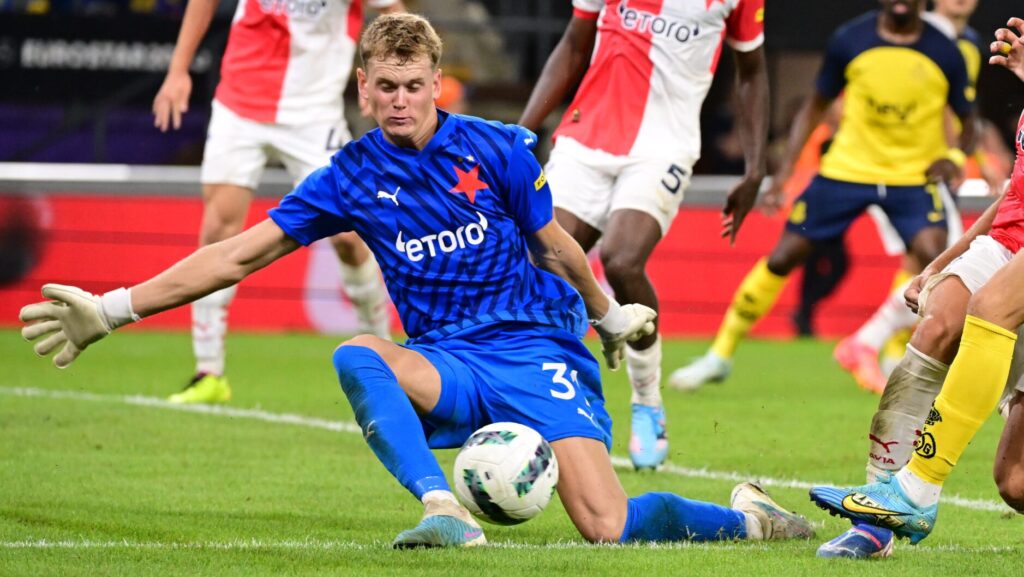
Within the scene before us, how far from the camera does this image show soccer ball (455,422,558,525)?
4715 mm

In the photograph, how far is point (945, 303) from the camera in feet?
16.0

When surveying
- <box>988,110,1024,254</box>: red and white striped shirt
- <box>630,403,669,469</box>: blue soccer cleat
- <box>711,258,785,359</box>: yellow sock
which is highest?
<box>988,110,1024,254</box>: red and white striped shirt

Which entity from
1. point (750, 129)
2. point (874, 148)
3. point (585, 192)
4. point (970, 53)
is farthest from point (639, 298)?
point (970, 53)

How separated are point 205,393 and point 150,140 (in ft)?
25.2

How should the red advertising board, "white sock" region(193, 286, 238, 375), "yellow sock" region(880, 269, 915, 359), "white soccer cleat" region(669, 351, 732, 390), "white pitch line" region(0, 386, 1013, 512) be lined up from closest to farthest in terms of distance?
"white pitch line" region(0, 386, 1013, 512) < "white sock" region(193, 286, 238, 375) < "white soccer cleat" region(669, 351, 732, 390) < "yellow sock" region(880, 269, 915, 359) < the red advertising board

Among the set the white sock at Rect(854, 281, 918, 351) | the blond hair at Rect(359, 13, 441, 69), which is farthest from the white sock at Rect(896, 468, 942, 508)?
the white sock at Rect(854, 281, 918, 351)

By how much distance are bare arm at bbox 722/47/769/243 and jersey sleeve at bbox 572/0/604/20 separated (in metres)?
0.63

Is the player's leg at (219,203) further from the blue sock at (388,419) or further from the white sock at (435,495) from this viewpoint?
the white sock at (435,495)

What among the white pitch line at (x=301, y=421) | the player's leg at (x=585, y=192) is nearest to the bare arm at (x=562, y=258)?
the white pitch line at (x=301, y=421)

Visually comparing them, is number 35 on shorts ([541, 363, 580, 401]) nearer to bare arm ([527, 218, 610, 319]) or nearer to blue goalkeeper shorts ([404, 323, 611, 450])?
blue goalkeeper shorts ([404, 323, 611, 450])

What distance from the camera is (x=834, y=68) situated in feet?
32.7

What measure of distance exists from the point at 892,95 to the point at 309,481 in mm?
4940

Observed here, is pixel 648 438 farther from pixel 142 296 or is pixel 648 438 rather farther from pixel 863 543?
pixel 142 296

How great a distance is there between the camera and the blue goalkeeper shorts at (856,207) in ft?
32.0
